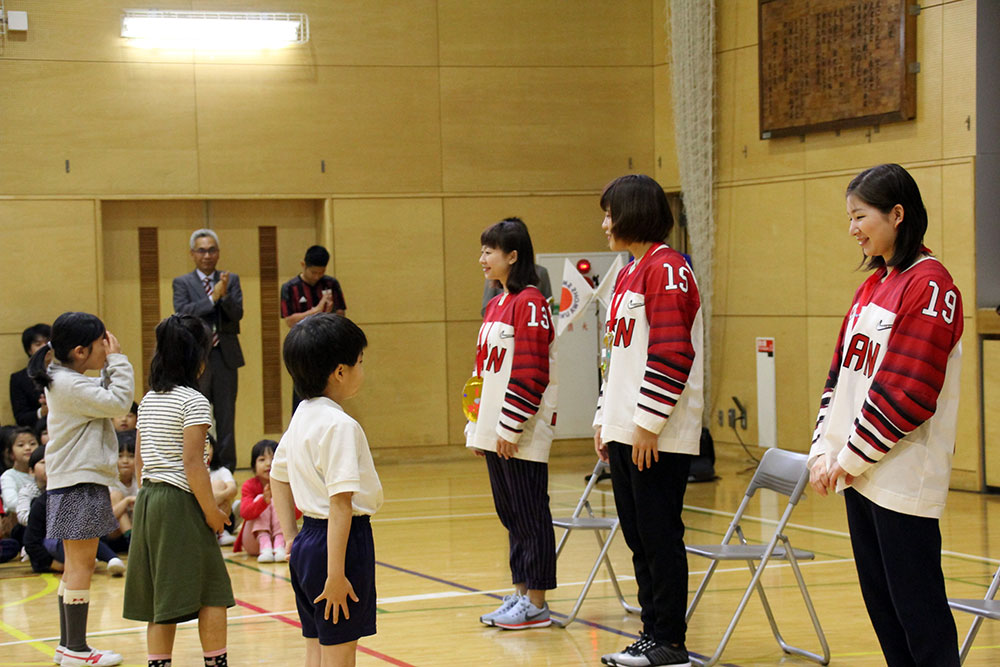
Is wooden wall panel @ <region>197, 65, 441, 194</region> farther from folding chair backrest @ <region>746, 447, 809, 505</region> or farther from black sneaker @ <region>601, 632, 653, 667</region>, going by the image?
black sneaker @ <region>601, 632, 653, 667</region>

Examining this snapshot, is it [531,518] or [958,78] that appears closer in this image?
[531,518]

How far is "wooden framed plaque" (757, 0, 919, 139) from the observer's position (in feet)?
28.8

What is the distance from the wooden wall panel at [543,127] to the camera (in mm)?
11055

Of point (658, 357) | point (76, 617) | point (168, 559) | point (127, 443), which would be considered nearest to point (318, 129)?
point (127, 443)

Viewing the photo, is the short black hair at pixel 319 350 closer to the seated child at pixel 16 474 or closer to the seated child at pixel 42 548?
the seated child at pixel 42 548

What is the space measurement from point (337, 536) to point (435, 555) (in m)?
3.96

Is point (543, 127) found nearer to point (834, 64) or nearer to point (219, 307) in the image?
point (834, 64)

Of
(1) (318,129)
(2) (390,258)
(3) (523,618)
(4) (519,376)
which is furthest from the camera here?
(2) (390,258)

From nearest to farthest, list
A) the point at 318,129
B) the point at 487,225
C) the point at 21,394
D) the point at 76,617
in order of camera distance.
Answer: the point at 76,617
the point at 21,394
the point at 318,129
the point at 487,225

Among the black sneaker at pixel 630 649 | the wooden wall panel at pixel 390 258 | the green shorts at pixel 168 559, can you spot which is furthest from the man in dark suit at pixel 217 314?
the black sneaker at pixel 630 649

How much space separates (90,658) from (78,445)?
33.2 inches

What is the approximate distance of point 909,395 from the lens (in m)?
3.07

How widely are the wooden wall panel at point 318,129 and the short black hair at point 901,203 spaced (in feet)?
26.1

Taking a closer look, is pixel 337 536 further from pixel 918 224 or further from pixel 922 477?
pixel 918 224
